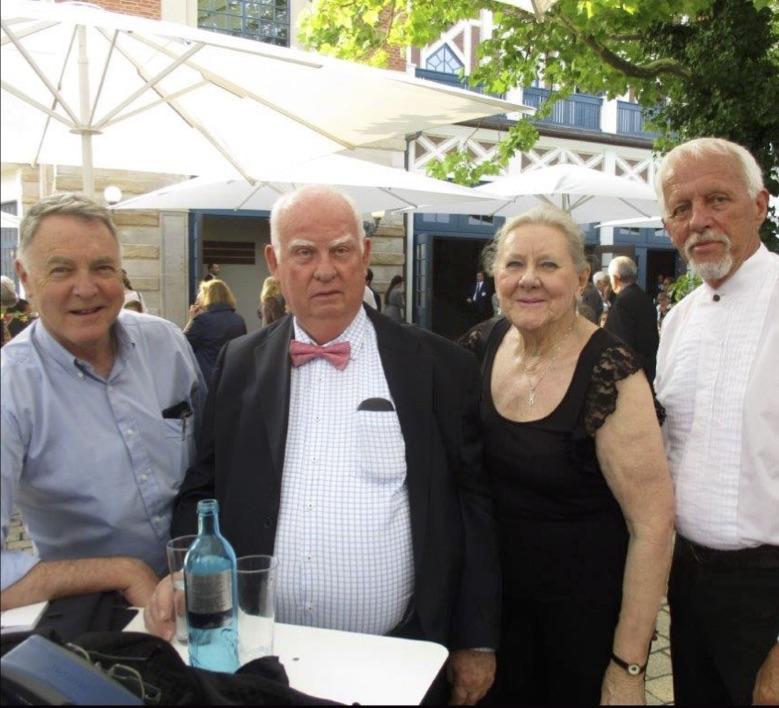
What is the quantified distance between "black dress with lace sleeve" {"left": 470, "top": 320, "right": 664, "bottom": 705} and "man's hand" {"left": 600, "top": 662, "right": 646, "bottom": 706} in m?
0.09

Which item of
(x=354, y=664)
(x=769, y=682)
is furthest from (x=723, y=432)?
(x=354, y=664)

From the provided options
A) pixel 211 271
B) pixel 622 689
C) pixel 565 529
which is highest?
pixel 211 271

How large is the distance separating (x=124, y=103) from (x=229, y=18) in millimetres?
9671

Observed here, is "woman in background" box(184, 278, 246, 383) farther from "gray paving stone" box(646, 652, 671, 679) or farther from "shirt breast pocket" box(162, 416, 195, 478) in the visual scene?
"shirt breast pocket" box(162, 416, 195, 478)

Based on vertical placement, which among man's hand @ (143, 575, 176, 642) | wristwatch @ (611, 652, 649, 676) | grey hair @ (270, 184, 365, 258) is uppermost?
grey hair @ (270, 184, 365, 258)

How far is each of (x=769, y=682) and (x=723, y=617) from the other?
0.63ft

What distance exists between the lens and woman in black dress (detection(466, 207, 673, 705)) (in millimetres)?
2006

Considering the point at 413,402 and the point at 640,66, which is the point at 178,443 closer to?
the point at 413,402

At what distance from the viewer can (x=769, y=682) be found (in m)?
1.99

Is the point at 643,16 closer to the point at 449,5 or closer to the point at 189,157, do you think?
the point at 449,5

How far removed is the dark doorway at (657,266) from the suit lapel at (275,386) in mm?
16794


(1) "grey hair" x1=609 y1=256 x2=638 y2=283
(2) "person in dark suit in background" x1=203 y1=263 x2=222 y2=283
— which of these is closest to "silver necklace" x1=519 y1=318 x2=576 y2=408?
(1) "grey hair" x1=609 y1=256 x2=638 y2=283

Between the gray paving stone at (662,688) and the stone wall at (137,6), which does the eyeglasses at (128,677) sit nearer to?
the gray paving stone at (662,688)

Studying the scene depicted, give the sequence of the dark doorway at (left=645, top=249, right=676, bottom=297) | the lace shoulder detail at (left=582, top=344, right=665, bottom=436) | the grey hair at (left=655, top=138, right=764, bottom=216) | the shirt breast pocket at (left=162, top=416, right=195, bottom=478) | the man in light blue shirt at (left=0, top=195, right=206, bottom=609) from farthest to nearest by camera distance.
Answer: the dark doorway at (left=645, top=249, right=676, bottom=297), the grey hair at (left=655, top=138, right=764, bottom=216), the lace shoulder detail at (left=582, top=344, right=665, bottom=436), the shirt breast pocket at (left=162, top=416, right=195, bottom=478), the man in light blue shirt at (left=0, top=195, right=206, bottom=609)
